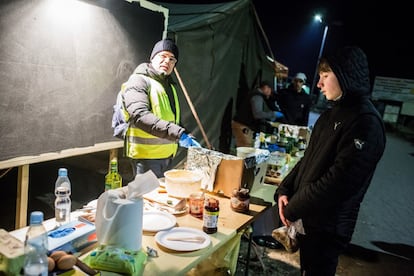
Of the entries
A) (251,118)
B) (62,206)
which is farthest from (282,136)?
(62,206)

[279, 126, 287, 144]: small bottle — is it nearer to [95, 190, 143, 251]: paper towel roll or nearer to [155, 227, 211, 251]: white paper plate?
[155, 227, 211, 251]: white paper plate

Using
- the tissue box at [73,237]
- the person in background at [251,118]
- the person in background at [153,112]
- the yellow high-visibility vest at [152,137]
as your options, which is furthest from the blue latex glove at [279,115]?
the tissue box at [73,237]

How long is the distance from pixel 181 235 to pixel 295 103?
5.57 m

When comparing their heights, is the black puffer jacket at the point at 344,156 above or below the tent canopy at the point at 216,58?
below

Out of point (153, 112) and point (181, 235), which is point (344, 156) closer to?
point (181, 235)

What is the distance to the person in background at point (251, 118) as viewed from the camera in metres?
6.11

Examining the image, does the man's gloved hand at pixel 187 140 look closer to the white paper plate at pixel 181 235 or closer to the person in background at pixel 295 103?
the white paper plate at pixel 181 235

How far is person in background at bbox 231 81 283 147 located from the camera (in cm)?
611

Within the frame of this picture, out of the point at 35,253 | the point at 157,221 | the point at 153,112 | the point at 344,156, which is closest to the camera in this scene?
the point at 35,253

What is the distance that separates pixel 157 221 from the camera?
6.14 feet

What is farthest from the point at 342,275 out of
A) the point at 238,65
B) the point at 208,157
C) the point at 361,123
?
the point at 238,65

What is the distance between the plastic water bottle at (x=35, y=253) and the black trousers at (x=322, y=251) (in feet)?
4.68

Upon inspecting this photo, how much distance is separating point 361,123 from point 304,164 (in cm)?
49

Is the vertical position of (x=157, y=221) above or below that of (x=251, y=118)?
below
